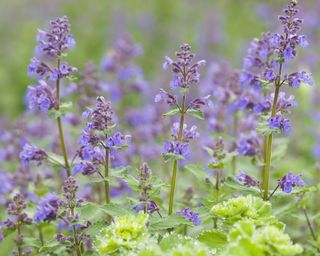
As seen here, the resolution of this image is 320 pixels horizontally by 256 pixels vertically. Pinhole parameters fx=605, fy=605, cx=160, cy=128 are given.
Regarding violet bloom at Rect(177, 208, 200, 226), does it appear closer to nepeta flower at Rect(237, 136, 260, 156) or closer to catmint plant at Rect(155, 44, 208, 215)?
catmint plant at Rect(155, 44, 208, 215)

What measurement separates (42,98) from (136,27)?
28.0 feet

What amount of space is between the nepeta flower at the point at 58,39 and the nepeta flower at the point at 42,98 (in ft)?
0.78

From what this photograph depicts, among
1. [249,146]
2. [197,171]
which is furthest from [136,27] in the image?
[197,171]

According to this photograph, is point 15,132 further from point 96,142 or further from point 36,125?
point 96,142

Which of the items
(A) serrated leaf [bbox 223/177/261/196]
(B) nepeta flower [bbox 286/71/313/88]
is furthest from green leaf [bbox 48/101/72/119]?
(B) nepeta flower [bbox 286/71/313/88]

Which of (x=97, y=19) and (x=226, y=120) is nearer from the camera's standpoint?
(x=226, y=120)

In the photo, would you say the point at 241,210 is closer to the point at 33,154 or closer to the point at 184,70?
Answer: the point at 184,70

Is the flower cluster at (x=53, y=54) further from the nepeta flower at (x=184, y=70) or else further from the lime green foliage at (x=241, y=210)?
the lime green foliage at (x=241, y=210)

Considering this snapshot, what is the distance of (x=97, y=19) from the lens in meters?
11.7

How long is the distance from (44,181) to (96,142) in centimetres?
119

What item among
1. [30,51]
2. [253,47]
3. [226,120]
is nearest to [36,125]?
[226,120]

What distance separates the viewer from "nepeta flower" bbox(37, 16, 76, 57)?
11.6ft

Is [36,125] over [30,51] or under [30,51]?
under

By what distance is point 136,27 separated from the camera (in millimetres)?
11930
